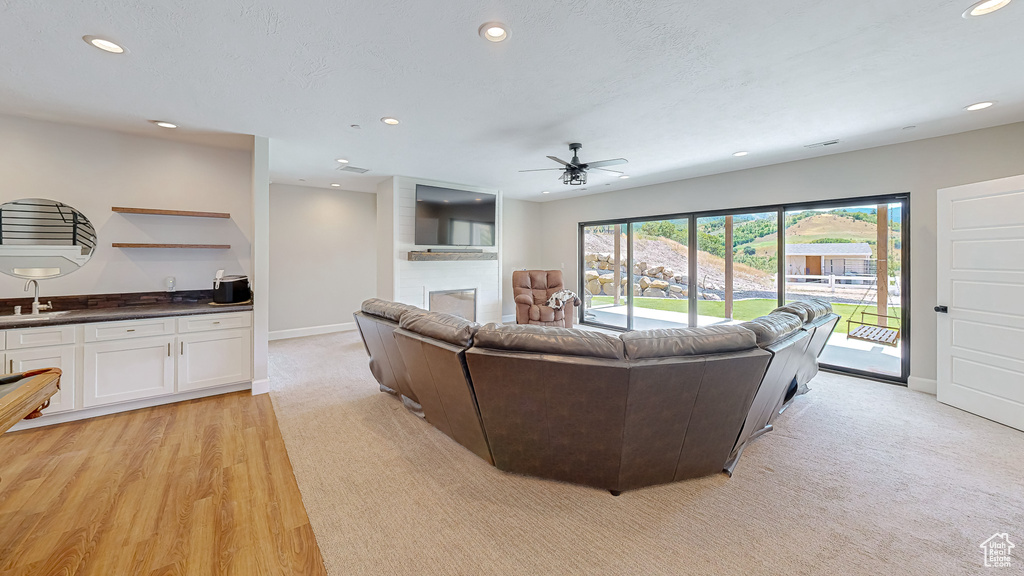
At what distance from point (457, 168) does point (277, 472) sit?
3.91 meters

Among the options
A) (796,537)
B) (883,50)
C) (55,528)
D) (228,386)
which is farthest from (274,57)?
(796,537)

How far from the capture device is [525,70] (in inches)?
93.0

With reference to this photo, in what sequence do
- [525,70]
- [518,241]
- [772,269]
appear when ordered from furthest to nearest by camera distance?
[518,241] < [772,269] < [525,70]

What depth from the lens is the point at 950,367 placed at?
3.30m

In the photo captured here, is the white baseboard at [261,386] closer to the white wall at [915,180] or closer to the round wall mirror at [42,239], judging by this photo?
the round wall mirror at [42,239]

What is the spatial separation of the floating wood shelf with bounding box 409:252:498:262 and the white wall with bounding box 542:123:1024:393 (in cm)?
345

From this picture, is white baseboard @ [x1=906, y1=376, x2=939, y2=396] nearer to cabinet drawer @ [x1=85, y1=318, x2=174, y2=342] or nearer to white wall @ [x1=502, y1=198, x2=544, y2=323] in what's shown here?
white wall @ [x1=502, y1=198, x2=544, y2=323]

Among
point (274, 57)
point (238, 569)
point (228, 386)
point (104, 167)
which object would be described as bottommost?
point (238, 569)

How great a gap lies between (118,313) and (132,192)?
1273 mm

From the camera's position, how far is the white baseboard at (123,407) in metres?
2.86

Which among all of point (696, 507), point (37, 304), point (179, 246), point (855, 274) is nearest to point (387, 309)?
point (696, 507)

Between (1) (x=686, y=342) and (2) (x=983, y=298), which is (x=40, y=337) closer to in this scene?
(1) (x=686, y=342)

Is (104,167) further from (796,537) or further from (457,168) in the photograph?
(796,537)
